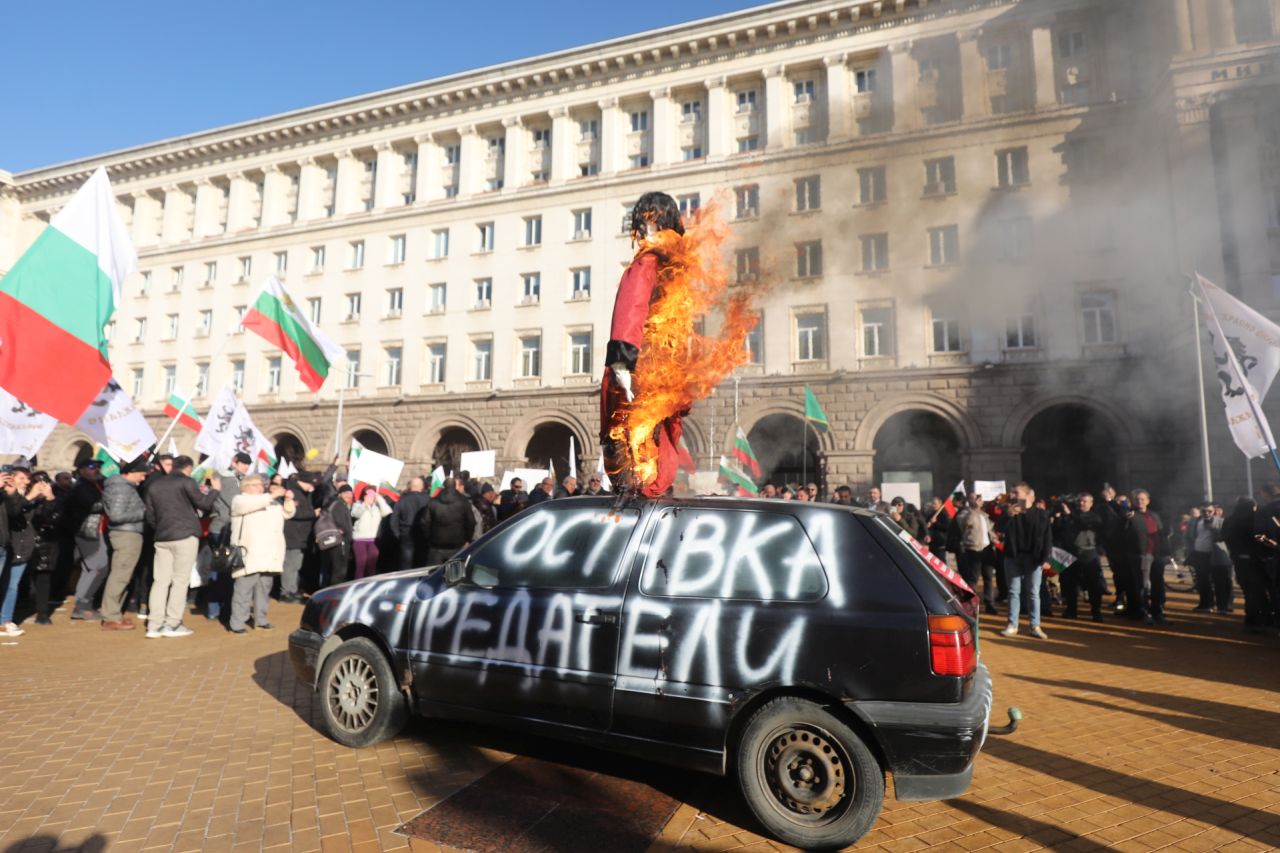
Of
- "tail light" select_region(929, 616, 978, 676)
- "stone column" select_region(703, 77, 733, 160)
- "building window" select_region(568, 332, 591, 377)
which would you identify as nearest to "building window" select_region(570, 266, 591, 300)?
"building window" select_region(568, 332, 591, 377)

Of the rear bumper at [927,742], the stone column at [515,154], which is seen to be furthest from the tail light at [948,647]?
the stone column at [515,154]

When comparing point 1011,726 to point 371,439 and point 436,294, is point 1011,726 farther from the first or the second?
point 371,439

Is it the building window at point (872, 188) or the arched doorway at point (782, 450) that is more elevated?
the building window at point (872, 188)

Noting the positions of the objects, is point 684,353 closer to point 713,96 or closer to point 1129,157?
point 1129,157

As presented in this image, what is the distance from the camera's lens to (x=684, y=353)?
4.67 metres

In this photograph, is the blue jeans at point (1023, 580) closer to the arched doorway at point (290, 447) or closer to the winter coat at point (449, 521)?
the winter coat at point (449, 521)

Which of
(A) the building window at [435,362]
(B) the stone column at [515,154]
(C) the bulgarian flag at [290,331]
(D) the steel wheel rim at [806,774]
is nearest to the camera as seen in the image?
(D) the steel wheel rim at [806,774]

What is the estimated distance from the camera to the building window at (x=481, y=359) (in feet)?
94.2

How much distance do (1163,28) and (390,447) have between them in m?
31.3

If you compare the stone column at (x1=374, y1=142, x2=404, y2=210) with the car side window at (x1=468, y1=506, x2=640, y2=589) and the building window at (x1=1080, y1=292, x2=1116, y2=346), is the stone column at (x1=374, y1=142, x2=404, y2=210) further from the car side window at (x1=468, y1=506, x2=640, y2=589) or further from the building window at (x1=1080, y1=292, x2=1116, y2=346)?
the car side window at (x1=468, y1=506, x2=640, y2=589)

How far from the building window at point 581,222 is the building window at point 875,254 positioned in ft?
37.5

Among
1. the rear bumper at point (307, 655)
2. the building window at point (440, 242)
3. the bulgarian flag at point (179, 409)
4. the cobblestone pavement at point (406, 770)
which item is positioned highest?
the building window at point (440, 242)

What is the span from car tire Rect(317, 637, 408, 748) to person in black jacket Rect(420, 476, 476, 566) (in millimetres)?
3950

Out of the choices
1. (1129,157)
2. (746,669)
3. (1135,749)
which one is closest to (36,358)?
(746,669)
